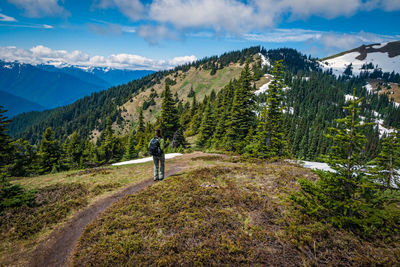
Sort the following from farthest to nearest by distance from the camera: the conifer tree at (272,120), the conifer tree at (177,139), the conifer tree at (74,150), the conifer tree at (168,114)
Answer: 1. the conifer tree at (74,150)
2. the conifer tree at (177,139)
3. the conifer tree at (168,114)
4. the conifer tree at (272,120)

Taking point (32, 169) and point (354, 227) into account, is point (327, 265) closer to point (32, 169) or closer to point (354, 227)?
point (354, 227)

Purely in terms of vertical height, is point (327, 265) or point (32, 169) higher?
point (327, 265)

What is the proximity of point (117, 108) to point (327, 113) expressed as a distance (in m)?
211

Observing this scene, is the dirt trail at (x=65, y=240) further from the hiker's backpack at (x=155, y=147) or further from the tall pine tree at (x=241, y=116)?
the tall pine tree at (x=241, y=116)

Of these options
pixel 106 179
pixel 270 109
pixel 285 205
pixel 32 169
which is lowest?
pixel 32 169

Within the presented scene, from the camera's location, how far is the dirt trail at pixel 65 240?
665 centimetres

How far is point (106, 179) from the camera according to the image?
14.9m

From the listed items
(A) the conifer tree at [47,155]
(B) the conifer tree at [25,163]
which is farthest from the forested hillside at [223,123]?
(B) the conifer tree at [25,163]

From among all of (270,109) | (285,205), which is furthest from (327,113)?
(285,205)

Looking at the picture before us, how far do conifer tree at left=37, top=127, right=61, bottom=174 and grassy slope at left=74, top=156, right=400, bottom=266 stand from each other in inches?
1368

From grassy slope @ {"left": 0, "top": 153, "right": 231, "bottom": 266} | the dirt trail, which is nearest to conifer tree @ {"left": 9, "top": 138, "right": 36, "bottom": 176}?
grassy slope @ {"left": 0, "top": 153, "right": 231, "bottom": 266}

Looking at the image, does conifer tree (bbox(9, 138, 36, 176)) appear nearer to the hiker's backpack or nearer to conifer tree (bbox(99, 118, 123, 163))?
conifer tree (bbox(99, 118, 123, 163))

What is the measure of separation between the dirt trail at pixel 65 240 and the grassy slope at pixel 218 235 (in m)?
0.46

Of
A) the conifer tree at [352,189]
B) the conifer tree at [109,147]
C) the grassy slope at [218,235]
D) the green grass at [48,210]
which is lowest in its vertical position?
the conifer tree at [109,147]
